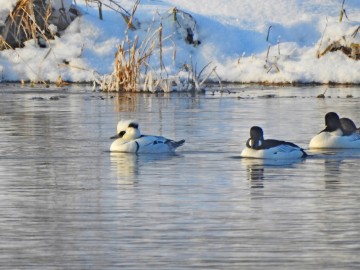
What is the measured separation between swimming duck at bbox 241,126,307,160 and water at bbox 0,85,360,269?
0.58 feet

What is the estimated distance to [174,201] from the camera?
11.7 meters

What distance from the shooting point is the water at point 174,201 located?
9.20 metres

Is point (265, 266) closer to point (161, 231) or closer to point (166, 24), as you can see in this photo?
point (161, 231)

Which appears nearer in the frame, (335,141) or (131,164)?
(131,164)

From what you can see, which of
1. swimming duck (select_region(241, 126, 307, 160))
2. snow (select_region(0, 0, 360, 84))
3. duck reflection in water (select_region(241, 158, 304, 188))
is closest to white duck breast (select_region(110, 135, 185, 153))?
swimming duck (select_region(241, 126, 307, 160))

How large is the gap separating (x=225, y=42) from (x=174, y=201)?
83.3ft

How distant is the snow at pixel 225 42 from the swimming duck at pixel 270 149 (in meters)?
16.9

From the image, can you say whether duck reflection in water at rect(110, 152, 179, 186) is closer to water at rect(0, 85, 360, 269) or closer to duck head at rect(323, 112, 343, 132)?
water at rect(0, 85, 360, 269)

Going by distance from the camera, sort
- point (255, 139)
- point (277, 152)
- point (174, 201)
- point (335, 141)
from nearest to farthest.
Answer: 1. point (174, 201)
2. point (277, 152)
3. point (255, 139)
4. point (335, 141)

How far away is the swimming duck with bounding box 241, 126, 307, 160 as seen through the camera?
15.3 m

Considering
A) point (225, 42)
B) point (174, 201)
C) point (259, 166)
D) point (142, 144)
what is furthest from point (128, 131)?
point (225, 42)

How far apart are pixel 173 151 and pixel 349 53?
62.2 ft

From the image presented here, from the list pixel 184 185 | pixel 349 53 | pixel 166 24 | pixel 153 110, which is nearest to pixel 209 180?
pixel 184 185

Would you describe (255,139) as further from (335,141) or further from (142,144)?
(335,141)
